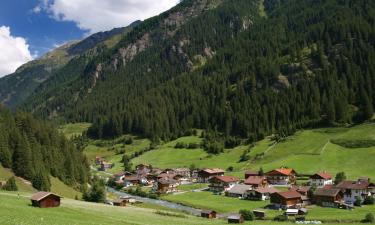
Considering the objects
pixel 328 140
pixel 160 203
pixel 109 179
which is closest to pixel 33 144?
pixel 160 203

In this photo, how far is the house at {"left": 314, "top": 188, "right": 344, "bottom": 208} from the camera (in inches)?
4265

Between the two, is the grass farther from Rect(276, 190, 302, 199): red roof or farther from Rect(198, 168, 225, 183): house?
Rect(198, 168, 225, 183): house

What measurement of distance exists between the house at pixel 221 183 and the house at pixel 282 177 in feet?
36.4

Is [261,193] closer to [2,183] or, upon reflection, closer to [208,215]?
[208,215]

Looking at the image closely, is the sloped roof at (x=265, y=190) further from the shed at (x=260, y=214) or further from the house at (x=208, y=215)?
the house at (x=208, y=215)

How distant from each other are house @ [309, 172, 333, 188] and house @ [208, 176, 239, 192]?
24.3m

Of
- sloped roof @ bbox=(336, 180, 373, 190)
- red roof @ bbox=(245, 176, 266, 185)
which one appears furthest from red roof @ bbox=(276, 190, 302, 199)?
red roof @ bbox=(245, 176, 266, 185)

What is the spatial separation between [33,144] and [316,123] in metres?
117

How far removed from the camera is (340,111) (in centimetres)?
19025

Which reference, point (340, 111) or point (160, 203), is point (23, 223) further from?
point (340, 111)

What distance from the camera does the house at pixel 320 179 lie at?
423ft

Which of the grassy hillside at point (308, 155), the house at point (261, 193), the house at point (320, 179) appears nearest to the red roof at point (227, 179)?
the grassy hillside at point (308, 155)

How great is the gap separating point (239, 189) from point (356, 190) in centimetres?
3449

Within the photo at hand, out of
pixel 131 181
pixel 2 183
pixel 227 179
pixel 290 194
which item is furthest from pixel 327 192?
pixel 131 181
